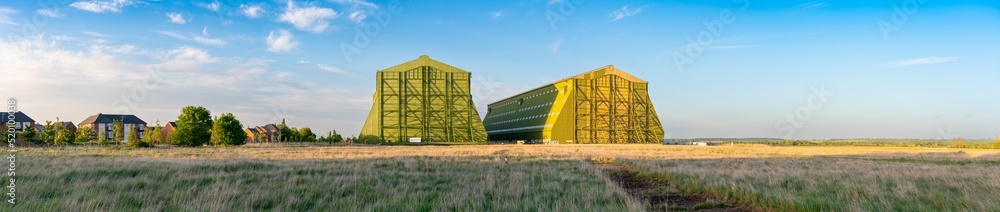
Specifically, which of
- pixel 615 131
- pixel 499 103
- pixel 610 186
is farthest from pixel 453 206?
pixel 499 103

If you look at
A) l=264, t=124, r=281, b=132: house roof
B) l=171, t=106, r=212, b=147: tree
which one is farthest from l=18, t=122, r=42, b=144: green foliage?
l=264, t=124, r=281, b=132: house roof

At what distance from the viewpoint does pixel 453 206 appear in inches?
441

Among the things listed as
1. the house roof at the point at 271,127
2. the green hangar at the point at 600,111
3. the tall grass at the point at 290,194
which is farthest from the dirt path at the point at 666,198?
the house roof at the point at 271,127

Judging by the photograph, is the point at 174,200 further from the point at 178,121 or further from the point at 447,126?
the point at 447,126

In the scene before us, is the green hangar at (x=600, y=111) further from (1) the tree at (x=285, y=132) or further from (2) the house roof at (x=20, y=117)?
(2) the house roof at (x=20, y=117)

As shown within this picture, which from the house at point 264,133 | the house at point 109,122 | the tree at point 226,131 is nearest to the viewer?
the tree at point 226,131

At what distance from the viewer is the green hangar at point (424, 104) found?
87812 millimetres

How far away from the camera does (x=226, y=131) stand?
7062 cm

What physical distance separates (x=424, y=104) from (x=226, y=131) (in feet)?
97.6

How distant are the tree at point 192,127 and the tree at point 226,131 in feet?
3.37

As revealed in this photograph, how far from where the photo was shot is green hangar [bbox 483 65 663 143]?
9275 centimetres

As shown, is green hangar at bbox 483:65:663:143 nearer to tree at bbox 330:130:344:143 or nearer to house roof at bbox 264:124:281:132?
tree at bbox 330:130:344:143

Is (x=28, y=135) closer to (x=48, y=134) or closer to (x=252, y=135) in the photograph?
(x=48, y=134)

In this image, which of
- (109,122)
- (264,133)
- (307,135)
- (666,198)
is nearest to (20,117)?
(109,122)
